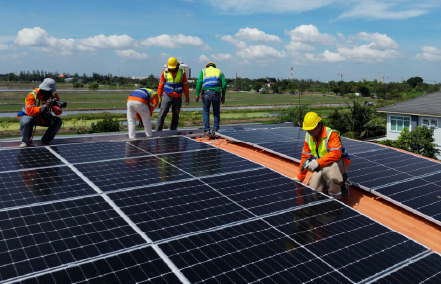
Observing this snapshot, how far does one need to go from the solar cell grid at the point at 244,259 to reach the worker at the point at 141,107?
6.95 metres

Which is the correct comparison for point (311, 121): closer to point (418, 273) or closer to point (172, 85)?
point (418, 273)

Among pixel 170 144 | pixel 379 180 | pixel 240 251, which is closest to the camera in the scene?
pixel 240 251

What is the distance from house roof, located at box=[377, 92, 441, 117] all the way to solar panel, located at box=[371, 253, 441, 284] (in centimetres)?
4360

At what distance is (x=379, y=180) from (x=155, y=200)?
494 cm

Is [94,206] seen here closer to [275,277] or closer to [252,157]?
[275,277]

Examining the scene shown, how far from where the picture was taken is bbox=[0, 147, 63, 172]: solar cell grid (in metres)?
6.57

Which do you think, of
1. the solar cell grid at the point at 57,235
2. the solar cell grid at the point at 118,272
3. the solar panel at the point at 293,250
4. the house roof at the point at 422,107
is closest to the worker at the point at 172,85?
the solar cell grid at the point at 57,235

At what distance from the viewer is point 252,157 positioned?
9.69 meters

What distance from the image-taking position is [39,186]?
220 inches

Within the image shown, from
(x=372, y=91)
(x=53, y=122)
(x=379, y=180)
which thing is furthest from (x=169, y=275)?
(x=372, y=91)

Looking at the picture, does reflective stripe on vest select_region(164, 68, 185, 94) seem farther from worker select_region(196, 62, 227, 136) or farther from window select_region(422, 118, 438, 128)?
window select_region(422, 118, 438, 128)

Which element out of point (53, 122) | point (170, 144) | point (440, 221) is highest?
point (53, 122)

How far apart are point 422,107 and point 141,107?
45584 millimetres

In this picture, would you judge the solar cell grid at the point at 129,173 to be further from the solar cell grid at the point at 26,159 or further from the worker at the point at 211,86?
the worker at the point at 211,86
